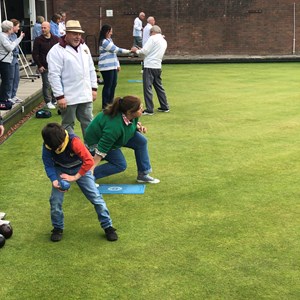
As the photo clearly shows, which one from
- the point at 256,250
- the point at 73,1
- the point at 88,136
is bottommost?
the point at 256,250

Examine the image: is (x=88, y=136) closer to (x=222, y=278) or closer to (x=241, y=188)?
(x=241, y=188)

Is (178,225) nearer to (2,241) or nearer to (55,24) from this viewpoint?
(2,241)

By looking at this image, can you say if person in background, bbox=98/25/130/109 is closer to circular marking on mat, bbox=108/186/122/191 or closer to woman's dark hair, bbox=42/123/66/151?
circular marking on mat, bbox=108/186/122/191

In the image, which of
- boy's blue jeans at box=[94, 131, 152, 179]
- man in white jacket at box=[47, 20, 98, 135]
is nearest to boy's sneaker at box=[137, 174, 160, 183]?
boy's blue jeans at box=[94, 131, 152, 179]

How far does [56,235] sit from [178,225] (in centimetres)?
103

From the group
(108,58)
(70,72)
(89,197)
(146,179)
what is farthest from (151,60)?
(89,197)

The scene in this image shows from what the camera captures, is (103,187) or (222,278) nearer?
(222,278)

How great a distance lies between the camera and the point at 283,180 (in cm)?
574

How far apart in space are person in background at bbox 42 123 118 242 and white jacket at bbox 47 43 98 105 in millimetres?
1976

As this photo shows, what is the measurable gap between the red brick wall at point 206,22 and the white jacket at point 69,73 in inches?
648

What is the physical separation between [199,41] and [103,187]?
17.6 m

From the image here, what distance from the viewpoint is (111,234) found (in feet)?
14.1

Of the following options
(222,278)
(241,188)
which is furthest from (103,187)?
(222,278)

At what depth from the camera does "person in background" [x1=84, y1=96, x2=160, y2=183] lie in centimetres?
492
